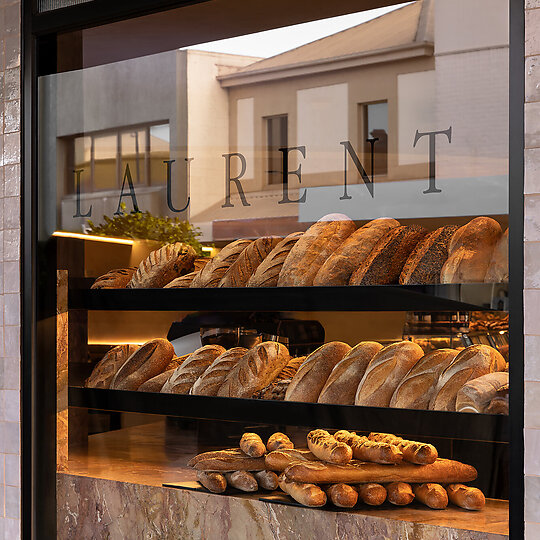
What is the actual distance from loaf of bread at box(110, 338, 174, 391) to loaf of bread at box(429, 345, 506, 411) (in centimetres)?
74

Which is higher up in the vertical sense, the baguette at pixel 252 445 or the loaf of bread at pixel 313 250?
the loaf of bread at pixel 313 250

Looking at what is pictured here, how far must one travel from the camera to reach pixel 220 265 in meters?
1.79

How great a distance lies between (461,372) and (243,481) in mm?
558

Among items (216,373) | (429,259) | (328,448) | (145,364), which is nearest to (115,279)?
(145,364)

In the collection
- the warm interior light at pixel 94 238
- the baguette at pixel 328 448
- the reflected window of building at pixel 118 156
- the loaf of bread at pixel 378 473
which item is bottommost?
the loaf of bread at pixel 378 473

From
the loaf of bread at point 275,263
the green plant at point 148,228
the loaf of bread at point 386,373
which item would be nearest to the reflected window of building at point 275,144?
the loaf of bread at point 275,263

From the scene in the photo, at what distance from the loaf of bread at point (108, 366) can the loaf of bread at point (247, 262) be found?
0.39 metres

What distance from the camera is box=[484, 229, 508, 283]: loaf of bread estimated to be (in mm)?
1360

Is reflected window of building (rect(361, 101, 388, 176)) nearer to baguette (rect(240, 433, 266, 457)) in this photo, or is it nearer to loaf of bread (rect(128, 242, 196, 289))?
loaf of bread (rect(128, 242, 196, 289))

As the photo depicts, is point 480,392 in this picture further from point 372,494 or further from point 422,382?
point 372,494

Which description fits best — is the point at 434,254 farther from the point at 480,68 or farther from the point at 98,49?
the point at 98,49

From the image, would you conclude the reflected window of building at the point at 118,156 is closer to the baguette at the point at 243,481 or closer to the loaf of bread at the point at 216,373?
the loaf of bread at the point at 216,373

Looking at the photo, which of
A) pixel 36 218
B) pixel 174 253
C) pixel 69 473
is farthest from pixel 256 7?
pixel 69 473

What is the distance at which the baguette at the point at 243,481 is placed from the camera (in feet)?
5.42
